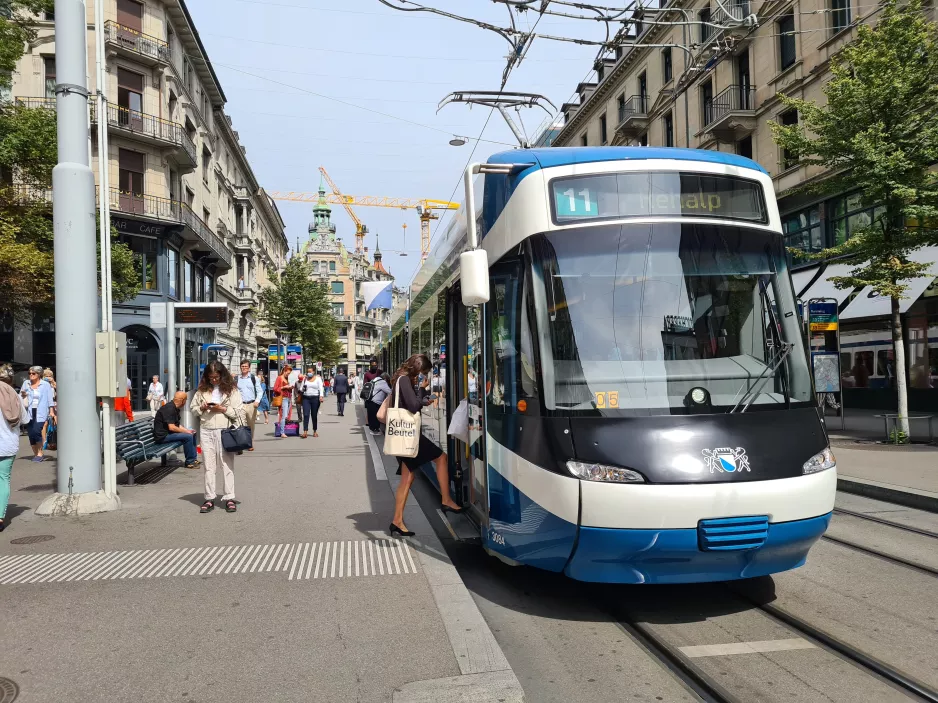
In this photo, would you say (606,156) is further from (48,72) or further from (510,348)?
(48,72)

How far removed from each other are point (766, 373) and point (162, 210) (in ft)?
101

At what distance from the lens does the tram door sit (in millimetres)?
5738

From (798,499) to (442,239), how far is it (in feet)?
19.6

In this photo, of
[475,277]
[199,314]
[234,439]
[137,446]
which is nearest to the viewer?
[475,277]

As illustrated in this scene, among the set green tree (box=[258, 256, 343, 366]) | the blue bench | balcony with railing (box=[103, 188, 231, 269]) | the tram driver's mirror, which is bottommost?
the blue bench

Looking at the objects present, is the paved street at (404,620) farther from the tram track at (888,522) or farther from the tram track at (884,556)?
the tram track at (888,522)

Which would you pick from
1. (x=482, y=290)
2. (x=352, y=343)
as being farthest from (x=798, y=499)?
(x=352, y=343)

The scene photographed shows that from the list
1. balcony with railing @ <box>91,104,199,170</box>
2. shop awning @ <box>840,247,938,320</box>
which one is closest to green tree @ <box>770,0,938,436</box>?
shop awning @ <box>840,247,938,320</box>

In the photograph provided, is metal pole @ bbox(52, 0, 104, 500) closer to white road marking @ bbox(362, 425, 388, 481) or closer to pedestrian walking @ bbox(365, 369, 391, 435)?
white road marking @ bbox(362, 425, 388, 481)

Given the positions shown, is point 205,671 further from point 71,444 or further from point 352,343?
point 352,343

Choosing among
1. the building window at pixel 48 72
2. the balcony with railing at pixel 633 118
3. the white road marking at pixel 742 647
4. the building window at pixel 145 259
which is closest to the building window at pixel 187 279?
the building window at pixel 145 259

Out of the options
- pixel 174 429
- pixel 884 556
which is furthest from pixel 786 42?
pixel 884 556

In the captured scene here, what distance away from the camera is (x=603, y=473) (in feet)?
14.3

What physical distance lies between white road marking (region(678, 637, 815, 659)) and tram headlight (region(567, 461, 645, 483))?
92 centimetres
